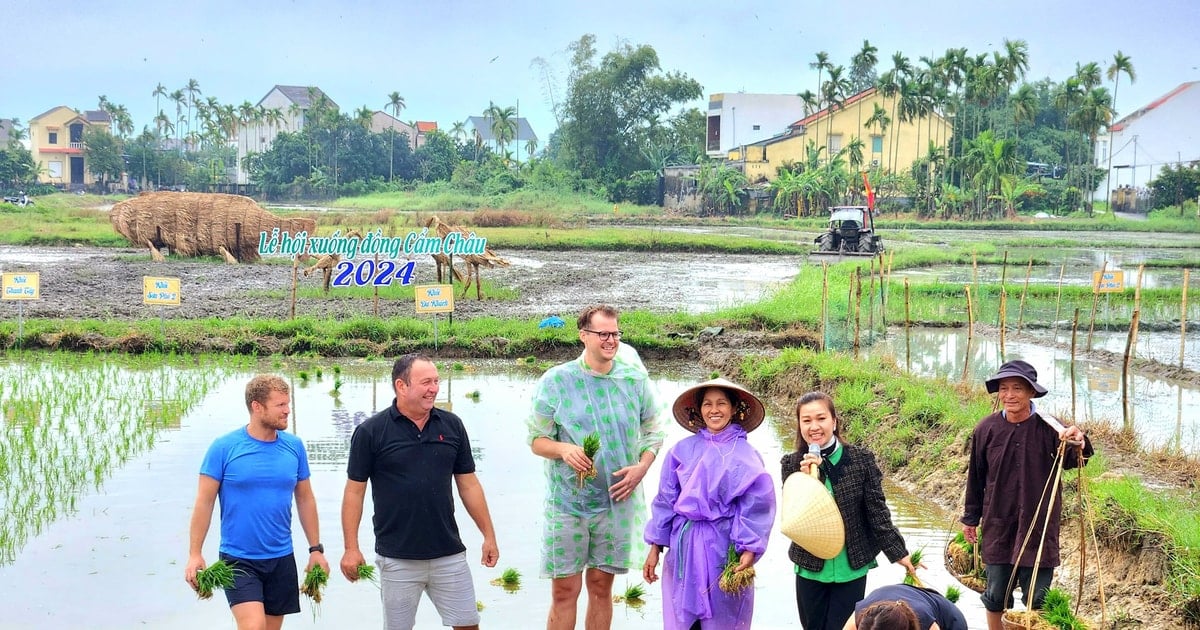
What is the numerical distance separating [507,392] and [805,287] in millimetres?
9529

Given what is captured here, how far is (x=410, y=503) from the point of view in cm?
448

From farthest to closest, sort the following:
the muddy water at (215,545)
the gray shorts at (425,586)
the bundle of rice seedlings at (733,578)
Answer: the muddy water at (215,545)
the gray shorts at (425,586)
the bundle of rice seedlings at (733,578)

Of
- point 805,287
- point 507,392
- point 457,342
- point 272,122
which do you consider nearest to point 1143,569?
point 507,392

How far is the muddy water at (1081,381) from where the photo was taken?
34.6 feet

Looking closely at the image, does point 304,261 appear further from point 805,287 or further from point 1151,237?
point 1151,237

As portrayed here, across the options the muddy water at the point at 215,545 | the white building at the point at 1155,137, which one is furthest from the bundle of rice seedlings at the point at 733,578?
the white building at the point at 1155,137

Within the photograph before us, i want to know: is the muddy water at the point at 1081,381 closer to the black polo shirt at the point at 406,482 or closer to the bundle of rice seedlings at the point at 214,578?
the black polo shirt at the point at 406,482

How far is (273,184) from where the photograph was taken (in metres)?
64.5

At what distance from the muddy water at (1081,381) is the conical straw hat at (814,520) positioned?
212 inches

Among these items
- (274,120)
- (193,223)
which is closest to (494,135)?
(274,120)

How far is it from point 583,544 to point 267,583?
3.96ft

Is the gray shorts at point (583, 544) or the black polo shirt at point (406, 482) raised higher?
the black polo shirt at point (406, 482)

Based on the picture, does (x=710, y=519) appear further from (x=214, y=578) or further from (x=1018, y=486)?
Answer: (x=214, y=578)

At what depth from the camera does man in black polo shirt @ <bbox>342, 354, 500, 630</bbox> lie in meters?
4.48
